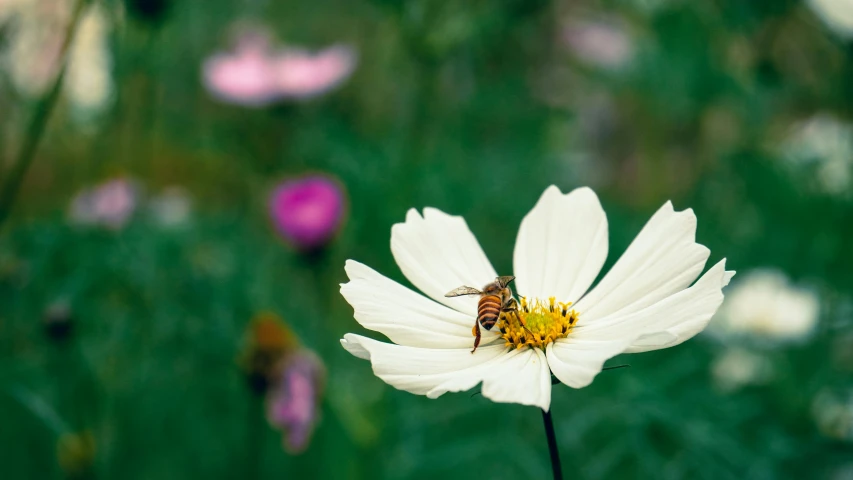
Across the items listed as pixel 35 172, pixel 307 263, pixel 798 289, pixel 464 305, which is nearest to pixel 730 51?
pixel 798 289

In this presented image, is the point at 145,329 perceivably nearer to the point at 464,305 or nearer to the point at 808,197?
the point at 464,305

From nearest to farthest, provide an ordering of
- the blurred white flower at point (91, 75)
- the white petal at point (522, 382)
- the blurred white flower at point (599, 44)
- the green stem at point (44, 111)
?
the white petal at point (522, 382), the green stem at point (44, 111), the blurred white flower at point (91, 75), the blurred white flower at point (599, 44)

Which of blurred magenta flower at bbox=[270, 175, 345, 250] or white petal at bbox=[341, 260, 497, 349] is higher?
white petal at bbox=[341, 260, 497, 349]

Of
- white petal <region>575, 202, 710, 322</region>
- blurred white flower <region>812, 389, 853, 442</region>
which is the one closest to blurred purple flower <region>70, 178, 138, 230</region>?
white petal <region>575, 202, 710, 322</region>

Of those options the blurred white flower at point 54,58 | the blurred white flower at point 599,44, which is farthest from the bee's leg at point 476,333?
the blurred white flower at point 599,44

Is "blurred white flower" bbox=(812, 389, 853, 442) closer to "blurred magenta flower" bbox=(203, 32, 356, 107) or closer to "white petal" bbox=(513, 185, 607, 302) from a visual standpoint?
"white petal" bbox=(513, 185, 607, 302)

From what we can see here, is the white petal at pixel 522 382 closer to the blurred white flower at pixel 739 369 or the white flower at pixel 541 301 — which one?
the white flower at pixel 541 301
